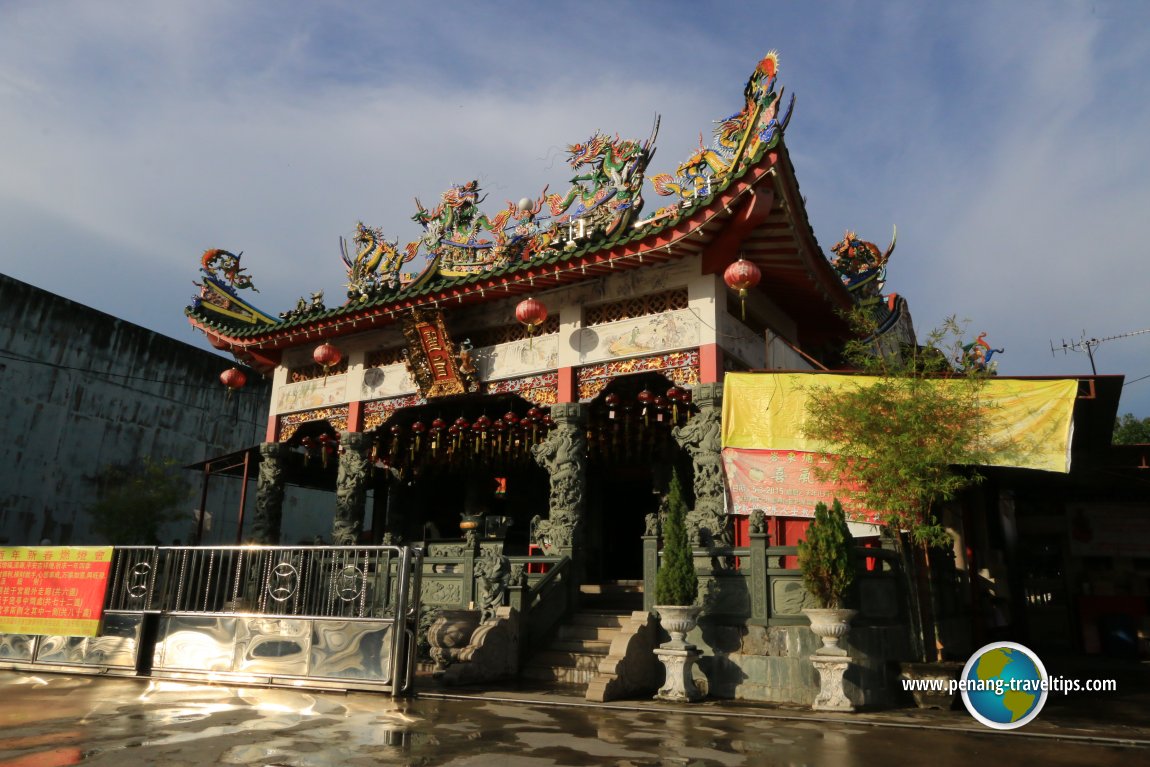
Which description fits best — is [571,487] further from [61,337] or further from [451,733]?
[61,337]

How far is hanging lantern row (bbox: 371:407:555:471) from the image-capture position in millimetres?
13523

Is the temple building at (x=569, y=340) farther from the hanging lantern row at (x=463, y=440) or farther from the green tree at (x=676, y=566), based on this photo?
the green tree at (x=676, y=566)

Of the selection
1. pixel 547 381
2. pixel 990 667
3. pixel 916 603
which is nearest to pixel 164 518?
pixel 547 381

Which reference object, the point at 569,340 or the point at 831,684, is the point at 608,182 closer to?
the point at 569,340

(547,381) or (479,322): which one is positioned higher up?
(479,322)

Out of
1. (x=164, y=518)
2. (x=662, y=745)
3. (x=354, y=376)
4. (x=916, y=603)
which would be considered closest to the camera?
(x=662, y=745)

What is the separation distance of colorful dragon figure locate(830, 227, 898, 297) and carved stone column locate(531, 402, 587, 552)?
20.7 feet

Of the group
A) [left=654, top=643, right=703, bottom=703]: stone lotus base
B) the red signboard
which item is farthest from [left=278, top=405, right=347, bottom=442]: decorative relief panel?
[left=654, top=643, right=703, bottom=703]: stone lotus base

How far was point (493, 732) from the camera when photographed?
245 inches

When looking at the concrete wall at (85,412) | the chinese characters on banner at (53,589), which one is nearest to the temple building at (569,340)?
the chinese characters on banner at (53,589)

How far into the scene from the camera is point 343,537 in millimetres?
13922

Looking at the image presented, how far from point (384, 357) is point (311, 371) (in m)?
2.09

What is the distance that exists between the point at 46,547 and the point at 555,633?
6.74 m

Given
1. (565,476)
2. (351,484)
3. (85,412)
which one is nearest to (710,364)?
(565,476)
